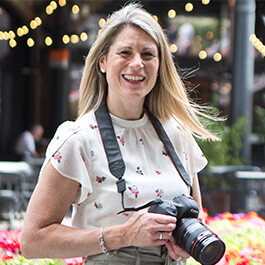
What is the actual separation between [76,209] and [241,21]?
7171mm

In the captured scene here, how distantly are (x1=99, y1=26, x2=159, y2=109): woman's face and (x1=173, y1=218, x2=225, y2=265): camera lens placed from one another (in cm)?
46

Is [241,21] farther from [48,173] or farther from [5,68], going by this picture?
[48,173]

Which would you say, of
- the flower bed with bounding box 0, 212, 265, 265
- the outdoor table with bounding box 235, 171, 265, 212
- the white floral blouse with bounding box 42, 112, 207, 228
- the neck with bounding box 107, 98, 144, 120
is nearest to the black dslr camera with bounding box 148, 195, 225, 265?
the white floral blouse with bounding box 42, 112, 207, 228

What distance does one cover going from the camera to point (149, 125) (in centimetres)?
186

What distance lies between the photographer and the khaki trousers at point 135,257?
1.62m

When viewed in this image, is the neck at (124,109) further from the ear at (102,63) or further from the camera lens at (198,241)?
the camera lens at (198,241)

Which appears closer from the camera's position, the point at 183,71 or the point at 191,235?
the point at 191,235

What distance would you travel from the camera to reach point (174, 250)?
A: 155 cm

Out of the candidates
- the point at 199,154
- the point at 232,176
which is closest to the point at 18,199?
the point at 232,176

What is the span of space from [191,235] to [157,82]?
2.08 ft

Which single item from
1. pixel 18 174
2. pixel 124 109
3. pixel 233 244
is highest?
pixel 124 109

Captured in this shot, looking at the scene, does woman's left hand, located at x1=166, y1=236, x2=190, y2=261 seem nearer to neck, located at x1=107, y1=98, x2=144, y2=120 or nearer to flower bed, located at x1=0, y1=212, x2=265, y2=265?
neck, located at x1=107, y1=98, x2=144, y2=120

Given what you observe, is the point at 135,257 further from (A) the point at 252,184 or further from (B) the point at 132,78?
(A) the point at 252,184

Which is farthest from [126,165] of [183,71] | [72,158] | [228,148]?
[228,148]
